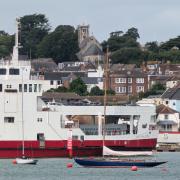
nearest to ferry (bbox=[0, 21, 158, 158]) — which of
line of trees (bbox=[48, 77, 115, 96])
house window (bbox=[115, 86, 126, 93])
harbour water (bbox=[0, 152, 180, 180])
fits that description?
harbour water (bbox=[0, 152, 180, 180])

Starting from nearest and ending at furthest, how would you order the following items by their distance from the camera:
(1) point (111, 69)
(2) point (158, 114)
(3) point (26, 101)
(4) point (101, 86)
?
(3) point (26, 101) → (2) point (158, 114) → (4) point (101, 86) → (1) point (111, 69)

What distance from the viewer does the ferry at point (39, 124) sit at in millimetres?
88688

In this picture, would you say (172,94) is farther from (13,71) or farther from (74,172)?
(74,172)

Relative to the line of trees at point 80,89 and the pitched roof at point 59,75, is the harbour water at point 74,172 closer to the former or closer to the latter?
the line of trees at point 80,89

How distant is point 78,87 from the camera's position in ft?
503

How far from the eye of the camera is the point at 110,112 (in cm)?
9194

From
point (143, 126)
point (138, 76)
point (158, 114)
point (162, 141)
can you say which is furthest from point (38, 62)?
point (143, 126)

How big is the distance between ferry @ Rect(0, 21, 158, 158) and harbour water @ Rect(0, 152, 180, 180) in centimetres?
316

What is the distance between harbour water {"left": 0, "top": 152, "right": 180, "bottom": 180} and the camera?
7506cm

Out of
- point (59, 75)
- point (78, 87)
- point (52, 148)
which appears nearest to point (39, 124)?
point (52, 148)

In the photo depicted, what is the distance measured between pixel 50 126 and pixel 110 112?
180 inches

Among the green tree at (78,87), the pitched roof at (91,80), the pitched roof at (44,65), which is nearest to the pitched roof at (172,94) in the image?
the green tree at (78,87)

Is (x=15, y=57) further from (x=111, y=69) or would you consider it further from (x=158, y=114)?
(x=111, y=69)

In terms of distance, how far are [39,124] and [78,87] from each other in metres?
63.8
